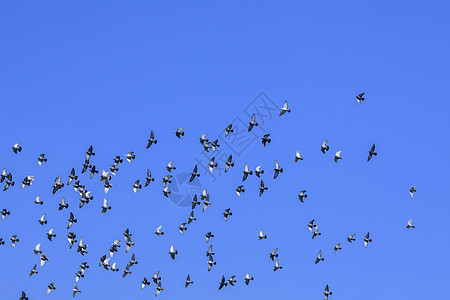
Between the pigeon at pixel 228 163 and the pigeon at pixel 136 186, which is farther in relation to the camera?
the pigeon at pixel 136 186

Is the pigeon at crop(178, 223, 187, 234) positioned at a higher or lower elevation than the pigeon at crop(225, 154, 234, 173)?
lower

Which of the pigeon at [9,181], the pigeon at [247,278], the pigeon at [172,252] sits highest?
the pigeon at [9,181]

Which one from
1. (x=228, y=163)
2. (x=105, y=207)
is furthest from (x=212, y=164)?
(x=105, y=207)

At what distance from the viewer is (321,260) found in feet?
297

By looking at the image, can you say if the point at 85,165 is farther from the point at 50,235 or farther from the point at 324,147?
the point at 324,147

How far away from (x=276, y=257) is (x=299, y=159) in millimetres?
11791

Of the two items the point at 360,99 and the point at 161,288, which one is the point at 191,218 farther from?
the point at 360,99

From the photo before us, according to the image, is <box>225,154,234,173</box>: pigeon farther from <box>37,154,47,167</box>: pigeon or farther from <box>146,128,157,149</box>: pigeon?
<box>37,154,47,167</box>: pigeon

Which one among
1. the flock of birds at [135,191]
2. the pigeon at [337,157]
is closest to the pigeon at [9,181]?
the flock of birds at [135,191]

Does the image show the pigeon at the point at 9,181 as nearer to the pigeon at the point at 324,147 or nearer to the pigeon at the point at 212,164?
the pigeon at the point at 212,164

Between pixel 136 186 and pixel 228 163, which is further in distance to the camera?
pixel 136 186

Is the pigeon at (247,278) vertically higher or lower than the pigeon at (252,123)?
lower

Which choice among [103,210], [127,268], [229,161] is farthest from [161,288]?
[229,161]

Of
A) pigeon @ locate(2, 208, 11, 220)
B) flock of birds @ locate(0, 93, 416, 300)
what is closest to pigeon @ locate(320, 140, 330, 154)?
flock of birds @ locate(0, 93, 416, 300)
